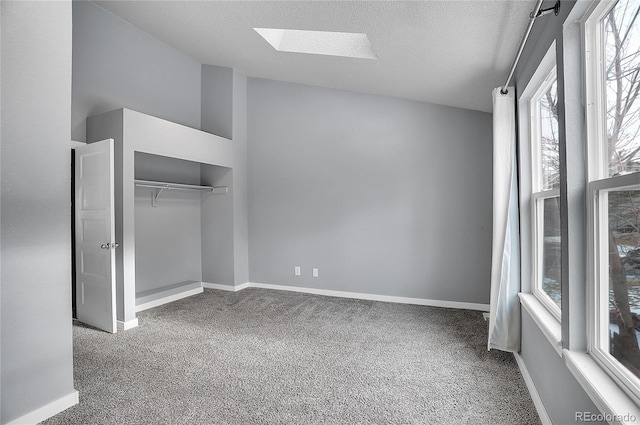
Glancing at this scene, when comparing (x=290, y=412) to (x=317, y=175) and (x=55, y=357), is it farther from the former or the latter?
(x=317, y=175)

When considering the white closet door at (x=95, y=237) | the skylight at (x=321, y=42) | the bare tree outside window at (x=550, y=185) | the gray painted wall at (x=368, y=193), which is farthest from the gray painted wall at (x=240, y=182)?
the bare tree outside window at (x=550, y=185)

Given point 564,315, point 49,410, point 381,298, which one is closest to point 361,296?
point 381,298

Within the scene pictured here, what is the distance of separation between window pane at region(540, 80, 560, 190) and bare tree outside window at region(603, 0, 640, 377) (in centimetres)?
74

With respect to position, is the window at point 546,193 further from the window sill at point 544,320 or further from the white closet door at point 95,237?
the white closet door at point 95,237

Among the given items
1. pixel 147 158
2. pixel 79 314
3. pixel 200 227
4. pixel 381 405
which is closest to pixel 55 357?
pixel 79 314

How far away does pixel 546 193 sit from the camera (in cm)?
217

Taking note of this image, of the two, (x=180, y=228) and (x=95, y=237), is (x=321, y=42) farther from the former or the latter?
Result: (x=180, y=228)

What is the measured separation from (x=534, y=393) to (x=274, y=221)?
141 inches

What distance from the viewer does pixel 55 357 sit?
1982mm

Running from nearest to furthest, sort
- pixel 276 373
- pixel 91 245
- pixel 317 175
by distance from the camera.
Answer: pixel 276 373, pixel 91 245, pixel 317 175

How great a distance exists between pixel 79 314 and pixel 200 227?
1881mm

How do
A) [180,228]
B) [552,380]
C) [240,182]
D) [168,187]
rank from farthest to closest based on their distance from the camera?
[240,182], [180,228], [168,187], [552,380]

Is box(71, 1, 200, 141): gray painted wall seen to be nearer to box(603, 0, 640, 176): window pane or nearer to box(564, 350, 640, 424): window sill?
box(603, 0, 640, 176): window pane

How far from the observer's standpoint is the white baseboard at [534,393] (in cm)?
180
